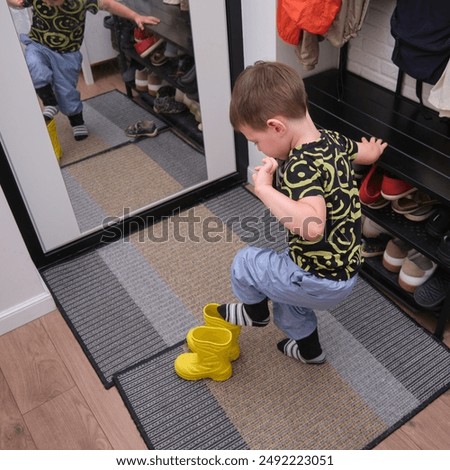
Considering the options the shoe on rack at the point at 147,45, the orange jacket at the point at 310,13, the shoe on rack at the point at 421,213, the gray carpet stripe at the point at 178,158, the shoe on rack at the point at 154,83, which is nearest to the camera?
the orange jacket at the point at 310,13

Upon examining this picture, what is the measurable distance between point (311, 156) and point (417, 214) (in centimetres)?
70

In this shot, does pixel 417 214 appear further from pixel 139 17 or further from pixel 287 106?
pixel 139 17

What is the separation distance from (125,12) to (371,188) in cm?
107

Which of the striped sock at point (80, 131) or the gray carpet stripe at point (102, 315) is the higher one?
the striped sock at point (80, 131)

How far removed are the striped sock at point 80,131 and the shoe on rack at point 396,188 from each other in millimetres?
1140

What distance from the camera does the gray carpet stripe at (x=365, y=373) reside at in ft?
5.21

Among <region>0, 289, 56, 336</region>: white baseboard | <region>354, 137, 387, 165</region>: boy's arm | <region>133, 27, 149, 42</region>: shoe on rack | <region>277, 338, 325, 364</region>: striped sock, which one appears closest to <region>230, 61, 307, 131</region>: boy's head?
<region>354, 137, 387, 165</region>: boy's arm

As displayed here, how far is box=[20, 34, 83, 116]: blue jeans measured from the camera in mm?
1747

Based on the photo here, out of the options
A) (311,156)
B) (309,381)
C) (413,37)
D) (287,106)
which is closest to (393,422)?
(309,381)

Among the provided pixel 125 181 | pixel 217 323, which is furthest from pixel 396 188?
pixel 125 181

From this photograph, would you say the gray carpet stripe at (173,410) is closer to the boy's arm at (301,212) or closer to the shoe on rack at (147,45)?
the boy's arm at (301,212)

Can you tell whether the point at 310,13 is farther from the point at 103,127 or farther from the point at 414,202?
the point at 103,127

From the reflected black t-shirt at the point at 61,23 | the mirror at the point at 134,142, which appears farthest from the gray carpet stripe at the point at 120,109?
the reflected black t-shirt at the point at 61,23

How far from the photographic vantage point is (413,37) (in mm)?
1584
